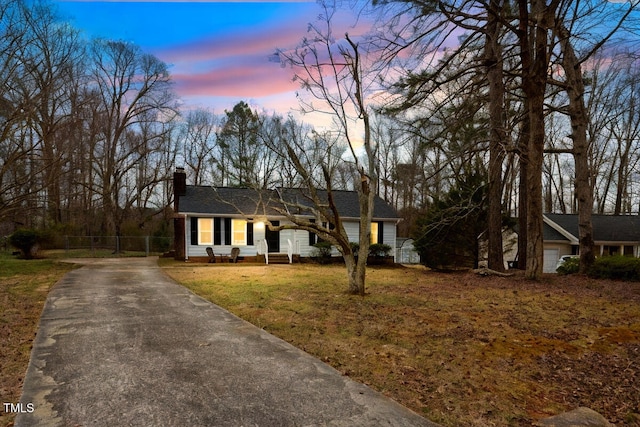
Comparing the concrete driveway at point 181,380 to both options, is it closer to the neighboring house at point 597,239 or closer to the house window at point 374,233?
the house window at point 374,233

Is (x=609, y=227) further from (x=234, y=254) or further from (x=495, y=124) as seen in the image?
(x=234, y=254)

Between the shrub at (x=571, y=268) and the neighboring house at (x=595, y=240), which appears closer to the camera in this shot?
the shrub at (x=571, y=268)

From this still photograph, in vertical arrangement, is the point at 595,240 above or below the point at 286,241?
below

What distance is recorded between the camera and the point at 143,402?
308cm

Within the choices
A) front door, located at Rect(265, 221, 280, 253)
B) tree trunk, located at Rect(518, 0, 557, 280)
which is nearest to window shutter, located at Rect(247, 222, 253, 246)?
front door, located at Rect(265, 221, 280, 253)

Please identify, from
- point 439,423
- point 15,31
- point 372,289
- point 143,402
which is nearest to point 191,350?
point 143,402

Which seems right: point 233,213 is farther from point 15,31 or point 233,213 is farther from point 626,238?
point 626,238

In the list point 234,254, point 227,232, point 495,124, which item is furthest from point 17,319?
point 227,232

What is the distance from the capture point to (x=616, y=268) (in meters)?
11.0

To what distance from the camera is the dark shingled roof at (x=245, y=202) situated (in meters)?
18.0

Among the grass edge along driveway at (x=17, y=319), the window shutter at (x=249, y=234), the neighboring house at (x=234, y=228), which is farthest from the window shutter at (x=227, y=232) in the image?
the grass edge along driveway at (x=17, y=319)

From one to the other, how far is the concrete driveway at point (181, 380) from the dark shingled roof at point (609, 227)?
2224 cm

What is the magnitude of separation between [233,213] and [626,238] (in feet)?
74.9

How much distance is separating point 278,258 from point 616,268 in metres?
13.2
